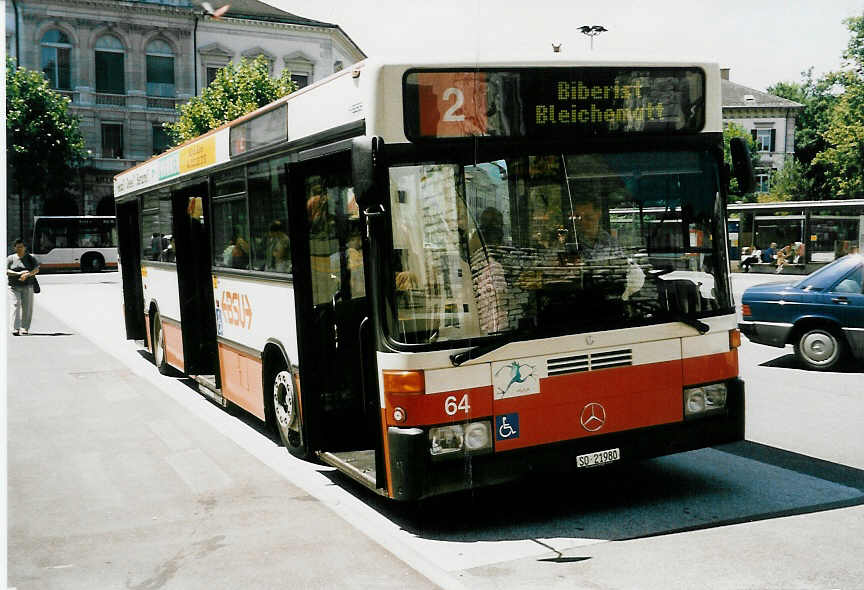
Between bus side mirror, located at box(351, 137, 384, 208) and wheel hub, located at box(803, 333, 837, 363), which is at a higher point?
bus side mirror, located at box(351, 137, 384, 208)

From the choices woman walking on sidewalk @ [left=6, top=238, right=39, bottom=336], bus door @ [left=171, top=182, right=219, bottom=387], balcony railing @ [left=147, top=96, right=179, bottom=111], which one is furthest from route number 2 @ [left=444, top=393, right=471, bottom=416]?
balcony railing @ [left=147, top=96, right=179, bottom=111]

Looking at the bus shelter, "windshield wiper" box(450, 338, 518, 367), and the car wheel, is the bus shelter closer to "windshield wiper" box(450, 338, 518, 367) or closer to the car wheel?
the car wheel

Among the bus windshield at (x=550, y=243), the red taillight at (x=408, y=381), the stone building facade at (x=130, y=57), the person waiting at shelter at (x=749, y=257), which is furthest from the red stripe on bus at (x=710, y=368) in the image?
the stone building facade at (x=130, y=57)

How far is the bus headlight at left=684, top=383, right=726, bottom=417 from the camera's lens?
5969mm

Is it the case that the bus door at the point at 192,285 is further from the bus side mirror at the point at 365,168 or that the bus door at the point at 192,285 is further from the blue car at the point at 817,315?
the blue car at the point at 817,315

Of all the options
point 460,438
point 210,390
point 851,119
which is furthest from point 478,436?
point 851,119

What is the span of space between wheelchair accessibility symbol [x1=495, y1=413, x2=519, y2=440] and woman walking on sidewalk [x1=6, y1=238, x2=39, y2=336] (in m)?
14.5

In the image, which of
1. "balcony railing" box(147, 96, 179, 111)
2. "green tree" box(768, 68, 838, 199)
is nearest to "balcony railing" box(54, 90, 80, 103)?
"balcony railing" box(147, 96, 179, 111)

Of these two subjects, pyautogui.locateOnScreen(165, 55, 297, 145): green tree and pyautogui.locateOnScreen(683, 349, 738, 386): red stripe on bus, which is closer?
pyautogui.locateOnScreen(683, 349, 738, 386): red stripe on bus

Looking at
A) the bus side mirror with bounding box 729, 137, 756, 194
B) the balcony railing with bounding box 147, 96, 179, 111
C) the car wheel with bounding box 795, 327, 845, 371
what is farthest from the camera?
the balcony railing with bounding box 147, 96, 179, 111

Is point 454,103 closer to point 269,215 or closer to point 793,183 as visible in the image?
point 269,215

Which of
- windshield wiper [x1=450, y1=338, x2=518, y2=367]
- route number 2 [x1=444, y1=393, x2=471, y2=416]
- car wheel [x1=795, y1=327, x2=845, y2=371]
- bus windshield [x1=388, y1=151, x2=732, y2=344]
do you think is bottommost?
car wheel [x1=795, y1=327, x2=845, y2=371]

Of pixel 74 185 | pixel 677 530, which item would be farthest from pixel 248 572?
pixel 74 185

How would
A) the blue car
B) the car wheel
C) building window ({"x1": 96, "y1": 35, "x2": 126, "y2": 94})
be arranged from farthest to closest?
building window ({"x1": 96, "y1": 35, "x2": 126, "y2": 94}) → the car wheel → the blue car
